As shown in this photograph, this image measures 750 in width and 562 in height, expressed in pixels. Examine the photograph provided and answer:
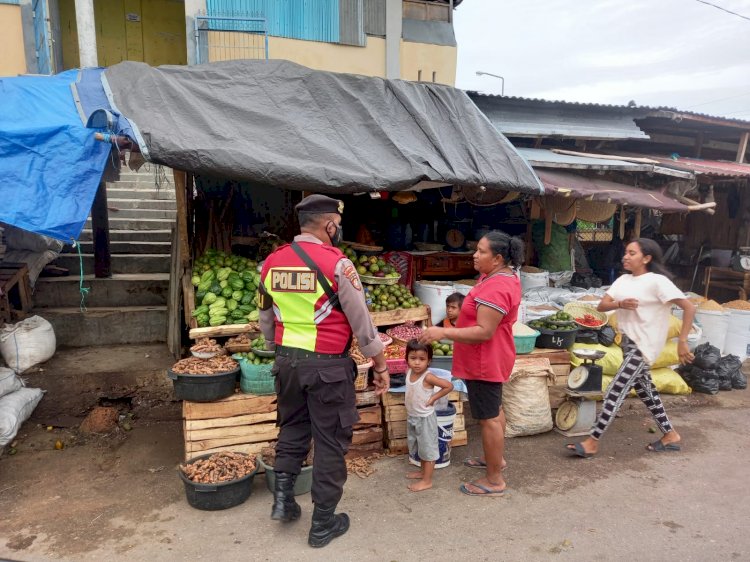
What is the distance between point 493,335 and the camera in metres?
3.87

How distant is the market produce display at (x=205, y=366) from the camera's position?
14.5 ft

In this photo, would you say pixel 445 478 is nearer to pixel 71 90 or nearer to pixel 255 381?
pixel 255 381

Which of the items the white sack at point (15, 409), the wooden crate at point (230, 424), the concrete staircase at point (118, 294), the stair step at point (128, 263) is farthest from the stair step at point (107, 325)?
the wooden crate at point (230, 424)

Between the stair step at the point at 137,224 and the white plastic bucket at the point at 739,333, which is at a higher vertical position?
the stair step at the point at 137,224

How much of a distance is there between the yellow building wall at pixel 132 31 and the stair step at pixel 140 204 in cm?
389

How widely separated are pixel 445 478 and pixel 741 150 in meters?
9.88

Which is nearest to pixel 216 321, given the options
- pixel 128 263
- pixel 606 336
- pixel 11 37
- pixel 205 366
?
pixel 205 366

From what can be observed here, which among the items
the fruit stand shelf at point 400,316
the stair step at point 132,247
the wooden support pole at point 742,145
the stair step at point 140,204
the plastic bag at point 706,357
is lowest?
the plastic bag at point 706,357

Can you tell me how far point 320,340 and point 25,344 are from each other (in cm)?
433

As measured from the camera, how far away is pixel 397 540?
142 inches

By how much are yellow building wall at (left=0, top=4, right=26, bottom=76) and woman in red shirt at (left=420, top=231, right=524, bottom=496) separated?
10041 mm

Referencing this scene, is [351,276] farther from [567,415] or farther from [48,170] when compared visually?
[567,415]

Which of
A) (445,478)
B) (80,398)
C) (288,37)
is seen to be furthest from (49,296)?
(288,37)

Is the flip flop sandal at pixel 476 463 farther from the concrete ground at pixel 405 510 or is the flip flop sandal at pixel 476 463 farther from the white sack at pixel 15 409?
the white sack at pixel 15 409
